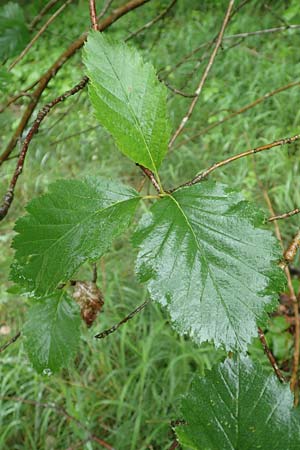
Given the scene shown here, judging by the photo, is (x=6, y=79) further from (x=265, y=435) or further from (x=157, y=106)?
(x=265, y=435)

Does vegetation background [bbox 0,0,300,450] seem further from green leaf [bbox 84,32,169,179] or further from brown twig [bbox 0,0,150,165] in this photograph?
green leaf [bbox 84,32,169,179]

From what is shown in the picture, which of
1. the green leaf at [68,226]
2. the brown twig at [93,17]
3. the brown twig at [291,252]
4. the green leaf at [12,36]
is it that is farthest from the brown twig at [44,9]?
the brown twig at [291,252]

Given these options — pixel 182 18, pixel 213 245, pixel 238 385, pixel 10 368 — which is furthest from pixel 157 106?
pixel 182 18

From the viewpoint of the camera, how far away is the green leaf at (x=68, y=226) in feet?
1.54

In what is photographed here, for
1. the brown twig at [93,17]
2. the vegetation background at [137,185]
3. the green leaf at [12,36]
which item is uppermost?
the green leaf at [12,36]

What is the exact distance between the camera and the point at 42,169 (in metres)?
2.96

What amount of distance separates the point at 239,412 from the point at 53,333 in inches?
13.8

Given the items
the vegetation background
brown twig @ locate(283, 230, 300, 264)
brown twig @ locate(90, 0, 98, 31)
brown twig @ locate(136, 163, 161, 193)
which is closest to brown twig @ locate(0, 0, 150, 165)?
the vegetation background

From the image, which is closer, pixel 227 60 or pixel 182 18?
pixel 227 60

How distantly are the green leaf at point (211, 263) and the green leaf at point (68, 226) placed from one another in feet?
0.12

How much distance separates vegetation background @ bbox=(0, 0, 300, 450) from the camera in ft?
5.40

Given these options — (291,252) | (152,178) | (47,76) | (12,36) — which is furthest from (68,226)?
(12,36)

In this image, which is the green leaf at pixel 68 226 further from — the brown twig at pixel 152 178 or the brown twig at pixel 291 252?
the brown twig at pixel 291 252

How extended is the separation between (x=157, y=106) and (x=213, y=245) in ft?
0.53
